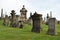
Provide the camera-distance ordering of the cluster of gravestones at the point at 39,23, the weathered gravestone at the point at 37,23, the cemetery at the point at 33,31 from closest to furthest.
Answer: the cemetery at the point at 33,31 < the cluster of gravestones at the point at 39,23 < the weathered gravestone at the point at 37,23

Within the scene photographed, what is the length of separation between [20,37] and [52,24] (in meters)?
6.36

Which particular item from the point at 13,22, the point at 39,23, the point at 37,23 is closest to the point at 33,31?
the point at 37,23

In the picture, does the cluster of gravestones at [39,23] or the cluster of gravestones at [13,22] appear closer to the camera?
the cluster of gravestones at [39,23]

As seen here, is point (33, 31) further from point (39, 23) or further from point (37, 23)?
point (39, 23)

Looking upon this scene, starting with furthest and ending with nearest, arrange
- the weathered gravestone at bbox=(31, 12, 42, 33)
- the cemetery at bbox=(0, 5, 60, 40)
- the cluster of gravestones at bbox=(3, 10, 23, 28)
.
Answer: the cluster of gravestones at bbox=(3, 10, 23, 28)
the weathered gravestone at bbox=(31, 12, 42, 33)
the cemetery at bbox=(0, 5, 60, 40)

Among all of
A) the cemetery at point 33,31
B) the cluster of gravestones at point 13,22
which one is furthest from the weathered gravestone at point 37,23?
the cluster of gravestones at point 13,22

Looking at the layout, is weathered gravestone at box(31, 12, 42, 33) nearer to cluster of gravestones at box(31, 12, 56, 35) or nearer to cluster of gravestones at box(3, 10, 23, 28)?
cluster of gravestones at box(31, 12, 56, 35)

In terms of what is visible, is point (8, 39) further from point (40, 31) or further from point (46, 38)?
point (40, 31)

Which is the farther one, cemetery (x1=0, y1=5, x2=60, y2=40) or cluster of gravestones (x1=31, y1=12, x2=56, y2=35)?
cluster of gravestones (x1=31, y1=12, x2=56, y2=35)

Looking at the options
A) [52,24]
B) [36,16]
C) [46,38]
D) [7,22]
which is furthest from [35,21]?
[7,22]

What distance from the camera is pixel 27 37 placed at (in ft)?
79.7

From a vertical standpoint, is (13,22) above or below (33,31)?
above

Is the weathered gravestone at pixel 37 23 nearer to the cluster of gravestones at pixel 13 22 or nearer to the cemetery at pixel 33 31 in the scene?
the cemetery at pixel 33 31

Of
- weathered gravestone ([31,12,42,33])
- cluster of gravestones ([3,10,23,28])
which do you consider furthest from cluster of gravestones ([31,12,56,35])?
cluster of gravestones ([3,10,23,28])
